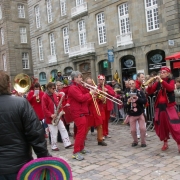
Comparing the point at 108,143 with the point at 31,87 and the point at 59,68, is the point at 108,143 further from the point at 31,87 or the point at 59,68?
the point at 59,68

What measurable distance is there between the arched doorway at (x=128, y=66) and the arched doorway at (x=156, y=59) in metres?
1.42

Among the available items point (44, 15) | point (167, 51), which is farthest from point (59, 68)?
point (167, 51)

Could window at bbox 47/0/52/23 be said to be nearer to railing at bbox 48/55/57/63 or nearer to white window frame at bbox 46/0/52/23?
white window frame at bbox 46/0/52/23

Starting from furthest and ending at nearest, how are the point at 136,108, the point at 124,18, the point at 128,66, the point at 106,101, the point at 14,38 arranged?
the point at 14,38 < the point at 128,66 < the point at 124,18 < the point at 106,101 < the point at 136,108

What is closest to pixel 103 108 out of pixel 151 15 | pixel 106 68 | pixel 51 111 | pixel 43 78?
pixel 51 111

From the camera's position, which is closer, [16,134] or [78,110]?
[16,134]

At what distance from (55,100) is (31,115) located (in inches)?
168

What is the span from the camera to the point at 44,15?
27734mm

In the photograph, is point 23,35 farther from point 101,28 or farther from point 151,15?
point 151,15

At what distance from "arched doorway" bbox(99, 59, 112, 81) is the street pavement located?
1437cm

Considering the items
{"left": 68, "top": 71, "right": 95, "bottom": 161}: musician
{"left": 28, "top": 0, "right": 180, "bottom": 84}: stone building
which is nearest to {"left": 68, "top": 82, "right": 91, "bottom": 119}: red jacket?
{"left": 68, "top": 71, "right": 95, "bottom": 161}: musician

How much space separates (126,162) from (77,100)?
1.67 m

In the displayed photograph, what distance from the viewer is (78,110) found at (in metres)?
5.83

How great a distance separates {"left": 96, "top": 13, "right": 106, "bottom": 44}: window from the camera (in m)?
21.4
